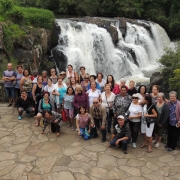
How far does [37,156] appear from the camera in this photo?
20.7ft

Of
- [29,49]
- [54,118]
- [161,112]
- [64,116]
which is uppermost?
[29,49]

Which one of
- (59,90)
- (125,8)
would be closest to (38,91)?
(59,90)

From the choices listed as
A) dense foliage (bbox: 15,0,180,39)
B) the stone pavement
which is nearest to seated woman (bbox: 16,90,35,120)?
the stone pavement

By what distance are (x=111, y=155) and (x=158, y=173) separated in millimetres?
1277

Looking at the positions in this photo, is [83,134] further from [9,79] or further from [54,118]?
[9,79]

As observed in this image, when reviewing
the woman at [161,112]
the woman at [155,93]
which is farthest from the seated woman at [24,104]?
the woman at [161,112]

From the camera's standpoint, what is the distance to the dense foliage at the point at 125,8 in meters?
27.6

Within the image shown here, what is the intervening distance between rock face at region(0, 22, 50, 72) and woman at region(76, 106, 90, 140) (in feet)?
24.4

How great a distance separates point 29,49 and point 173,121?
34.1 ft

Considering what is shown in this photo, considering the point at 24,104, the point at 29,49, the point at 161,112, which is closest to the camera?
the point at 161,112

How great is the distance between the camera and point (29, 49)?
47.1 ft

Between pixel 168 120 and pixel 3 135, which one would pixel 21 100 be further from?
pixel 168 120

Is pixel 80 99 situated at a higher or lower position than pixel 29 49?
lower

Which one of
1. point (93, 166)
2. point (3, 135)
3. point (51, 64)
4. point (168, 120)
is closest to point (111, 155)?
point (93, 166)
